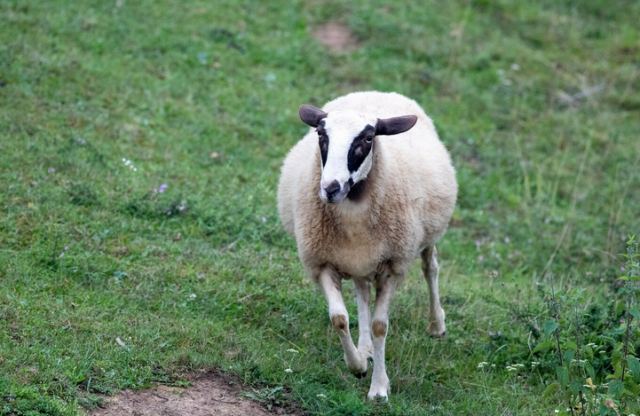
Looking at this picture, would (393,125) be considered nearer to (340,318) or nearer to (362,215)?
(362,215)

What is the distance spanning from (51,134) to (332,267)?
381 centimetres

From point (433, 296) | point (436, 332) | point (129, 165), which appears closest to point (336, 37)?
point (129, 165)

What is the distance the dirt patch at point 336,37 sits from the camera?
41.4ft

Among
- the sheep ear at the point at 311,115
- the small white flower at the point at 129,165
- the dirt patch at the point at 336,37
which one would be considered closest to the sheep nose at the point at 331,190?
the sheep ear at the point at 311,115

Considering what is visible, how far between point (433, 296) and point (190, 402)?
7.90 ft

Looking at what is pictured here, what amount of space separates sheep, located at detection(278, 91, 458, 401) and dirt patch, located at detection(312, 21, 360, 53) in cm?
572

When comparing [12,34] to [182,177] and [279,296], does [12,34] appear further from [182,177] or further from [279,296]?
[279,296]

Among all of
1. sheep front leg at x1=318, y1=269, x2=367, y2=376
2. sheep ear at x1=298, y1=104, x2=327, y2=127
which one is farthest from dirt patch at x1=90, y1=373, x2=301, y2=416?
sheep ear at x1=298, y1=104, x2=327, y2=127

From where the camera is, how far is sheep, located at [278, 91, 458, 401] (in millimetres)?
6324

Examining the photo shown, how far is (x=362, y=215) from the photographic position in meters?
6.49

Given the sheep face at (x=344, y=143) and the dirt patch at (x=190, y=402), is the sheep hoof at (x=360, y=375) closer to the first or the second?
the dirt patch at (x=190, y=402)

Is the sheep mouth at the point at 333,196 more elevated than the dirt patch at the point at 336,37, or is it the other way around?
the sheep mouth at the point at 333,196

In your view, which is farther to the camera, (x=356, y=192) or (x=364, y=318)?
(x=364, y=318)

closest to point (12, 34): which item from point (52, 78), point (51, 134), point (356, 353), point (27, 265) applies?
point (52, 78)
